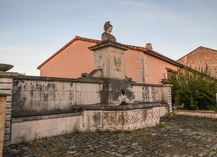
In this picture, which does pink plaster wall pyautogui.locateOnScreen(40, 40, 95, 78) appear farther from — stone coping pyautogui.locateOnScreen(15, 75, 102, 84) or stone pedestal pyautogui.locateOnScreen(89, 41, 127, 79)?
stone coping pyautogui.locateOnScreen(15, 75, 102, 84)

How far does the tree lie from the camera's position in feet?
38.6

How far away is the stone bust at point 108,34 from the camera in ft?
24.4

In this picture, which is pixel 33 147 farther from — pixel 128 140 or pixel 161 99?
pixel 161 99

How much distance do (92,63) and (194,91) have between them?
7.98 metres

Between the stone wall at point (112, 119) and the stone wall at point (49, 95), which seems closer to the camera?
the stone wall at point (49, 95)

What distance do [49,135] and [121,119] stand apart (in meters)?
2.31

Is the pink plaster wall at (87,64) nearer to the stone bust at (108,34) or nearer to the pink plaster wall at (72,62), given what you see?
the pink plaster wall at (72,62)

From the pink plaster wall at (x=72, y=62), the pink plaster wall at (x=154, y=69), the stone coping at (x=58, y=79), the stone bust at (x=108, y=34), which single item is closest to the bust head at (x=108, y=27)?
the stone bust at (x=108, y=34)

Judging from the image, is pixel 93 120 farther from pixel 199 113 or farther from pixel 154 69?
pixel 154 69

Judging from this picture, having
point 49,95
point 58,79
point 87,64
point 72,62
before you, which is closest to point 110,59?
point 58,79

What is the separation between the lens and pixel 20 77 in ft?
15.9

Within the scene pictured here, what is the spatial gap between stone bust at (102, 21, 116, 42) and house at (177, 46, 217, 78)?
17881mm

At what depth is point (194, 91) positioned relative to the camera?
11828 mm

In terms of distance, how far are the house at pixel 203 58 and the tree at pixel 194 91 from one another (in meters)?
10.6
